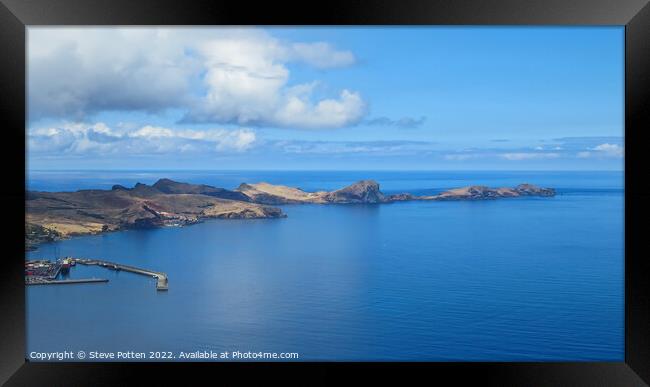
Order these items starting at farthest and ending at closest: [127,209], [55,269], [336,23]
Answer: [127,209] < [55,269] < [336,23]

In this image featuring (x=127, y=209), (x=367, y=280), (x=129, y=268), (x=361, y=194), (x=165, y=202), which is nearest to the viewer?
(x=129, y=268)

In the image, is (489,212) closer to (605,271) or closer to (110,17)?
(605,271)

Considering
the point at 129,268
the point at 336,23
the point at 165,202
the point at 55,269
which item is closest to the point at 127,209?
the point at 165,202

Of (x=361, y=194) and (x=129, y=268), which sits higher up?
(x=361, y=194)

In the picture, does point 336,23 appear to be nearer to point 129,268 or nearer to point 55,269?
point 55,269

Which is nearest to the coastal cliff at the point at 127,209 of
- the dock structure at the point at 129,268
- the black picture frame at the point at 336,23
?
the dock structure at the point at 129,268

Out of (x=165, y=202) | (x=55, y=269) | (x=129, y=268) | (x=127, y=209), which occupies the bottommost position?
(x=129, y=268)

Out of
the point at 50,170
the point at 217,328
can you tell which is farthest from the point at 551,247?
the point at 50,170

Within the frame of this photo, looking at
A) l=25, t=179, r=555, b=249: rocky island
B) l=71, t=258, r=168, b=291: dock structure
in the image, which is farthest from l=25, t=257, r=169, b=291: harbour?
l=25, t=179, r=555, b=249: rocky island

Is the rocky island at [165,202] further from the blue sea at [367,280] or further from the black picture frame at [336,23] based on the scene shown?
the black picture frame at [336,23]
